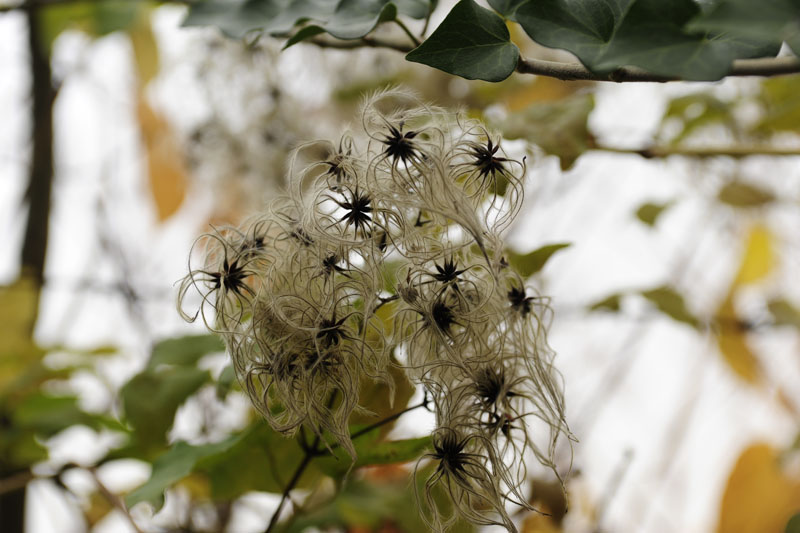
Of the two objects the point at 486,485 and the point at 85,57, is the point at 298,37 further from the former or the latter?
the point at 85,57

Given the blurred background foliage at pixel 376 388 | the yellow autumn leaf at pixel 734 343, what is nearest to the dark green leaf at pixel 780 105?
the blurred background foliage at pixel 376 388

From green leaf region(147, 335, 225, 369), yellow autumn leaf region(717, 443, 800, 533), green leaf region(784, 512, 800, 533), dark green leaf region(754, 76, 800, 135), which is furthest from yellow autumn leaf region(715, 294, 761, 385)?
green leaf region(147, 335, 225, 369)

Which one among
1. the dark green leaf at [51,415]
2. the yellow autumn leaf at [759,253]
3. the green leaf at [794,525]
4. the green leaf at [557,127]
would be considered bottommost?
the yellow autumn leaf at [759,253]

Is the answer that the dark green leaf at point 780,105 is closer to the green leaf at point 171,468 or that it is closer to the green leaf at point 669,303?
the green leaf at point 669,303

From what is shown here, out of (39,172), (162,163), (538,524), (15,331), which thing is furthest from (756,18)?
(162,163)

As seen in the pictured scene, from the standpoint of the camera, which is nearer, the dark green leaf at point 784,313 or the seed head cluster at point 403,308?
the seed head cluster at point 403,308

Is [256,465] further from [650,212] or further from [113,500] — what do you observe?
[650,212]
